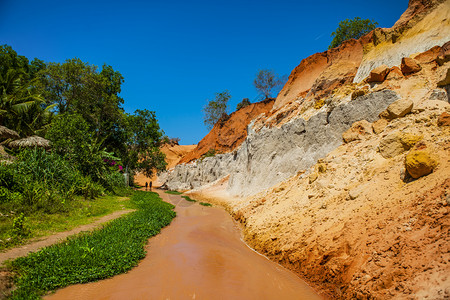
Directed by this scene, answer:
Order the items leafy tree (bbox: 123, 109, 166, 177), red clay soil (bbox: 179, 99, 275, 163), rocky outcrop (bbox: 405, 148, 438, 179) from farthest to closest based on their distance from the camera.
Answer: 1. red clay soil (bbox: 179, 99, 275, 163)
2. leafy tree (bbox: 123, 109, 166, 177)
3. rocky outcrop (bbox: 405, 148, 438, 179)

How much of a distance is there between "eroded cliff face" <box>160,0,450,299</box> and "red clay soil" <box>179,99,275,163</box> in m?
22.2

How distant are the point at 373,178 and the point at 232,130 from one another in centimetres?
3542

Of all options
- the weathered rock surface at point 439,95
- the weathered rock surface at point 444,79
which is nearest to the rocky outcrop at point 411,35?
the weathered rock surface at point 444,79

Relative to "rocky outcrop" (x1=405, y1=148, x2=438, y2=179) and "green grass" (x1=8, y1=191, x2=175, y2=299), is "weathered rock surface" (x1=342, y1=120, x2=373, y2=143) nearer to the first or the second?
"rocky outcrop" (x1=405, y1=148, x2=438, y2=179)

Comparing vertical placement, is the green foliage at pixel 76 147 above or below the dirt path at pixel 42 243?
above

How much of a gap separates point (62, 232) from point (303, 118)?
45.8 ft

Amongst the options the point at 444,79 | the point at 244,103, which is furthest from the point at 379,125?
the point at 244,103

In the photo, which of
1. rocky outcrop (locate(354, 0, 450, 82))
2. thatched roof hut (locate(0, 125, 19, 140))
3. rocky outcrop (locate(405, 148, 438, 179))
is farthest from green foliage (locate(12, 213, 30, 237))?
rocky outcrop (locate(354, 0, 450, 82))

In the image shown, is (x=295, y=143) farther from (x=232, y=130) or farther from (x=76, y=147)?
(x=232, y=130)

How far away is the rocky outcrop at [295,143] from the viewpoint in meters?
11.0

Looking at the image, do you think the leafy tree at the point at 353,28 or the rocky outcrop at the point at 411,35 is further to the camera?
the leafy tree at the point at 353,28

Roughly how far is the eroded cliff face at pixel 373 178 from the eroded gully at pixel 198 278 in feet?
2.17

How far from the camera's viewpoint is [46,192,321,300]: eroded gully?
4.62m

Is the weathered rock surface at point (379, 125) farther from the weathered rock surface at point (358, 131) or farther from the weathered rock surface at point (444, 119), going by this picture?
the weathered rock surface at point (444, 119)
